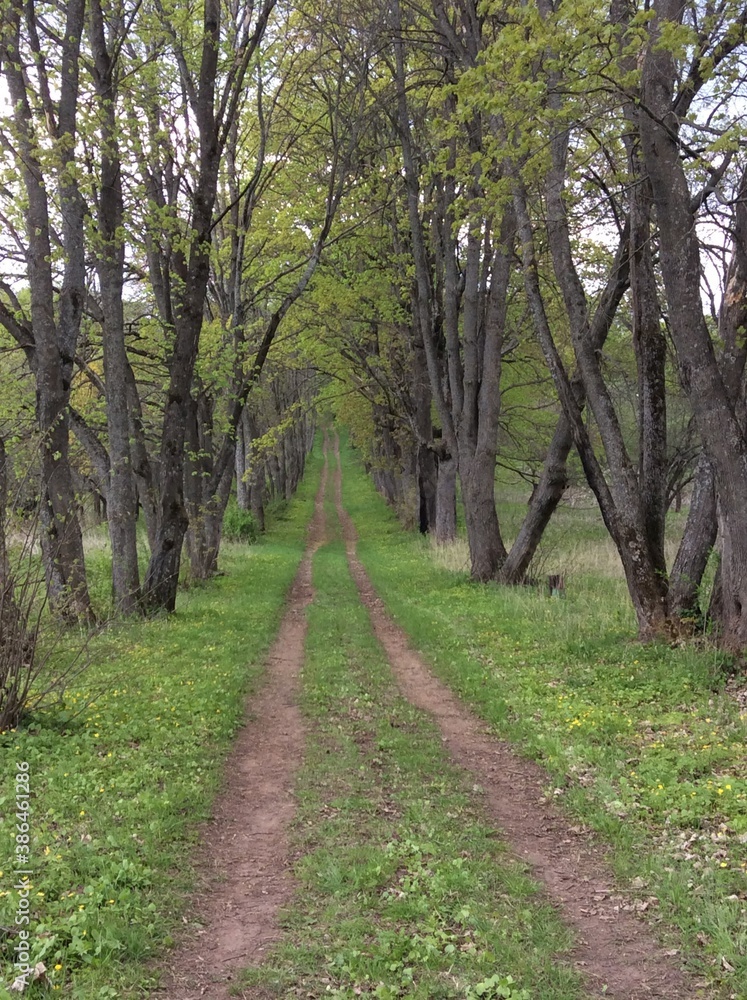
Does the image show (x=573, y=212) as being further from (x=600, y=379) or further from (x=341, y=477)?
(x=341, y=477)

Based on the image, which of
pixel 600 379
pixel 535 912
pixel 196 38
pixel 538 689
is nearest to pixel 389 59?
pixel 196 38

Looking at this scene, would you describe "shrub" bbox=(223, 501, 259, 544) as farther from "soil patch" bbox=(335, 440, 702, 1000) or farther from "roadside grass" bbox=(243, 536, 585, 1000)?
"roadside grass" bbox=(243, 536, 585, 1000)

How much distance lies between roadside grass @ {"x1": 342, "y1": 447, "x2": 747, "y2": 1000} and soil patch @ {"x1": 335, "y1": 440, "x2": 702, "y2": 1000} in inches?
5.4

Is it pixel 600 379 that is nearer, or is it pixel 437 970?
pixel 437 970

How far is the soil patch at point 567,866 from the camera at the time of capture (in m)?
3.44

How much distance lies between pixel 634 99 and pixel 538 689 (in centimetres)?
588

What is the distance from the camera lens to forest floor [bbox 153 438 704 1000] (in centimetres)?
344

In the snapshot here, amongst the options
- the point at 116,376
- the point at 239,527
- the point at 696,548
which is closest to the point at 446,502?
the point at 239,527

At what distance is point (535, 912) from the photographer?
3.95 m

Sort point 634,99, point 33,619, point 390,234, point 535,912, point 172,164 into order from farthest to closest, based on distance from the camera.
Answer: point 390,234 → point 172,164 → point 33,619 → point 634,99 → point 535,912

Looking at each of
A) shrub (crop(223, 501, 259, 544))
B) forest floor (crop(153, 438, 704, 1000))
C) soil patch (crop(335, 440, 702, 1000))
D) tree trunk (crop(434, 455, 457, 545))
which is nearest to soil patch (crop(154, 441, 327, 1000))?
forest floor (crop(153, 438, 704, 1000))

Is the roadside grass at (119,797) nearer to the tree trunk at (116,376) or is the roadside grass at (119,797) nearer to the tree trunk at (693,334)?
the tree trunk at (116,376)

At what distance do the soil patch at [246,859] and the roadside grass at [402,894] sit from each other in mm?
122

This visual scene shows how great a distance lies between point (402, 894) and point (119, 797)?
2239 millimetres
